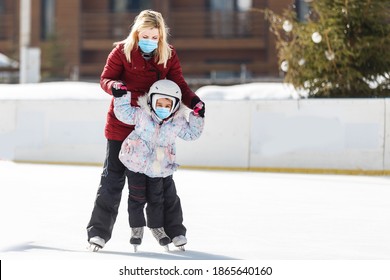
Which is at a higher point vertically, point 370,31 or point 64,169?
point 370,31

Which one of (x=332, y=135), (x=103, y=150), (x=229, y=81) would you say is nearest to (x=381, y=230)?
(x=332, y=135)

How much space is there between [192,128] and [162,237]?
2.34ft

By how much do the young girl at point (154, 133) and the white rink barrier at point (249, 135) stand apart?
8.43 m

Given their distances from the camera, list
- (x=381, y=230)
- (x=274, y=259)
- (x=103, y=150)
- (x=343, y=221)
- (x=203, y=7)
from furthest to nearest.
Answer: (x=203, y=7)
(x=103, y=150)
(x=343, y=221)
(x=381, y=230)
(x=274, y=259)

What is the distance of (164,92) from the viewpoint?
5.66 m

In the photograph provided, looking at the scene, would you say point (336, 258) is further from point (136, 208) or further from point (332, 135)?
point (332, 135)

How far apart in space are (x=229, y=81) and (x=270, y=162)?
10.4m

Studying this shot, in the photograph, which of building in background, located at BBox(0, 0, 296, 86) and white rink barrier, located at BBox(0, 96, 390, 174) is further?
building in background, located at BBox(0, 0, 296, 86)

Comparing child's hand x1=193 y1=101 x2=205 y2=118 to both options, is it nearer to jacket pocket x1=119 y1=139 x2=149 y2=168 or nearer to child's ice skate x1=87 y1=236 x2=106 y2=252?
jacket pocket x1=119 y1=139 x2=149 y2=168

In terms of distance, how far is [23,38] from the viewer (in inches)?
810

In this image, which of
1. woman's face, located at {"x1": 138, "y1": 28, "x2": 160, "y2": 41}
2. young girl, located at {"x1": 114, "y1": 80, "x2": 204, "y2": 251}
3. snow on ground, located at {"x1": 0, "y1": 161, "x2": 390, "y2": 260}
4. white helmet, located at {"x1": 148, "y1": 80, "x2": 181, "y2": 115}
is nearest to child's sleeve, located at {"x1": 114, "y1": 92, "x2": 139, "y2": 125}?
young girl, located at {"x1": 114, "y1": 80, "x2": 204, "y2": 251}

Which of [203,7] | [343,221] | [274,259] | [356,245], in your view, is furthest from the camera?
[203,7]

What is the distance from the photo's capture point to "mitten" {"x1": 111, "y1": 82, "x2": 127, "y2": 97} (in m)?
5.56

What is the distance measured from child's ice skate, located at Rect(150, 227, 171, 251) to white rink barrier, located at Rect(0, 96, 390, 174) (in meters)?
8.30
